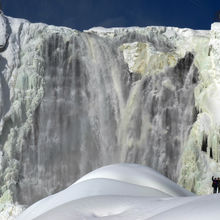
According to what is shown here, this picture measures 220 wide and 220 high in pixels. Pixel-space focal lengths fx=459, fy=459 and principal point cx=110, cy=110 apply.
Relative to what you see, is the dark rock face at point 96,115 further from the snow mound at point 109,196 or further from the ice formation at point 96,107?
the snow mound at point 109,196

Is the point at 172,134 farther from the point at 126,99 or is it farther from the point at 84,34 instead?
the point at 84,34

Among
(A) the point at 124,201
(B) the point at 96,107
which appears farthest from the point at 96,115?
(A) the point at 124,201

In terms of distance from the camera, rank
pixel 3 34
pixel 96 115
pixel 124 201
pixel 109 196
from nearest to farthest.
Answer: pixel 124 201
pixel 109 196
pixel 3 34
pixel 96 115

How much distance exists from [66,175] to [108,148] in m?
1.32

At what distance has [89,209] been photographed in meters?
1.96

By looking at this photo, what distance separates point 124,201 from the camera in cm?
203

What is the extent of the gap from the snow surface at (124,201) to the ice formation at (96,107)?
7.88 meters

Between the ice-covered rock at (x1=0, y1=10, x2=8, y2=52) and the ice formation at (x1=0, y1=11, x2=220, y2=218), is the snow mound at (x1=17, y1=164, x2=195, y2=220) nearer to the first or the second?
the ice formation at (x1=0, y1=11, x2=220, y2=218)

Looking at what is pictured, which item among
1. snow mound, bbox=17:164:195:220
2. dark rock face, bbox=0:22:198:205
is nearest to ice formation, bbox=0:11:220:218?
dark rock face, bbox=0:22:198:205

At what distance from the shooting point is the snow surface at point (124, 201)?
1.59 meters

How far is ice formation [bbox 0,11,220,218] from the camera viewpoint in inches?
436

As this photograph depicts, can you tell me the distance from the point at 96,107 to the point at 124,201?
10049 millimetres

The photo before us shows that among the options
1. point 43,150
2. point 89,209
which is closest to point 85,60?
point 43,150

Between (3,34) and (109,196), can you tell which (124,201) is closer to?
(109,196)
